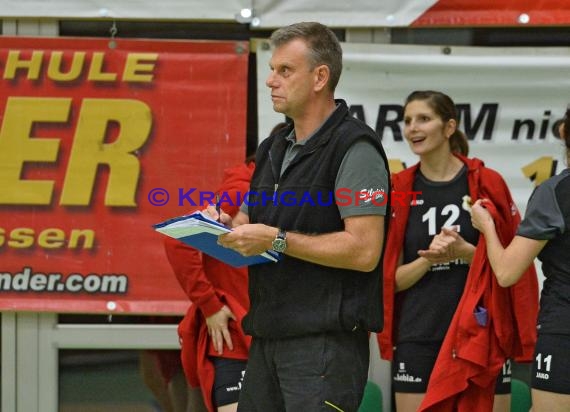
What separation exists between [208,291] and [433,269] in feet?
3.63

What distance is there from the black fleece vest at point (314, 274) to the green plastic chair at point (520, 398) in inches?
92.8

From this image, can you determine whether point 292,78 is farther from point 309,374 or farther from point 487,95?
point 487,95

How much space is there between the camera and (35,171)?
226 inches

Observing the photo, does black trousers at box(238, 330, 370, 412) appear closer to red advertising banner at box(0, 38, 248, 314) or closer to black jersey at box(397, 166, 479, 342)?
black jersey at box(397, 166, 479, 342)

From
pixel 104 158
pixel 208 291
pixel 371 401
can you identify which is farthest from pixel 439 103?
pixel 104 158

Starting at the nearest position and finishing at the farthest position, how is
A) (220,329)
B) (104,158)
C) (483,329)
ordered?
(220,329)
(483,329)
(104,158)

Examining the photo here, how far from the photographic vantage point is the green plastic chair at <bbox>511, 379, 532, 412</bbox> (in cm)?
561

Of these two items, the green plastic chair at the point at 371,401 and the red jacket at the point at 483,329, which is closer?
the red jacket at the point at 483,329

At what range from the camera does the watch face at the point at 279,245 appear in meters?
3.36

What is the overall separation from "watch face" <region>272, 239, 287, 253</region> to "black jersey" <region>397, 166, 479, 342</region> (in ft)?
→ 5.77

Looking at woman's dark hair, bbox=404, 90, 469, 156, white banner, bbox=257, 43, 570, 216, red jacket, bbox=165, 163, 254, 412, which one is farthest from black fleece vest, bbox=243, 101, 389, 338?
white banner, bbox=257, 43, 570, 216

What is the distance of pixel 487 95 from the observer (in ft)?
19.3

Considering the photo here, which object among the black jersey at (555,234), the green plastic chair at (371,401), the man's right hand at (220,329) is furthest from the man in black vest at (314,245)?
the green plastic chair at (371,401)

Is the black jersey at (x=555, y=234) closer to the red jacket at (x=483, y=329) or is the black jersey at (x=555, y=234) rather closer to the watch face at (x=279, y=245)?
the red jacket at (x=483, y=329)
